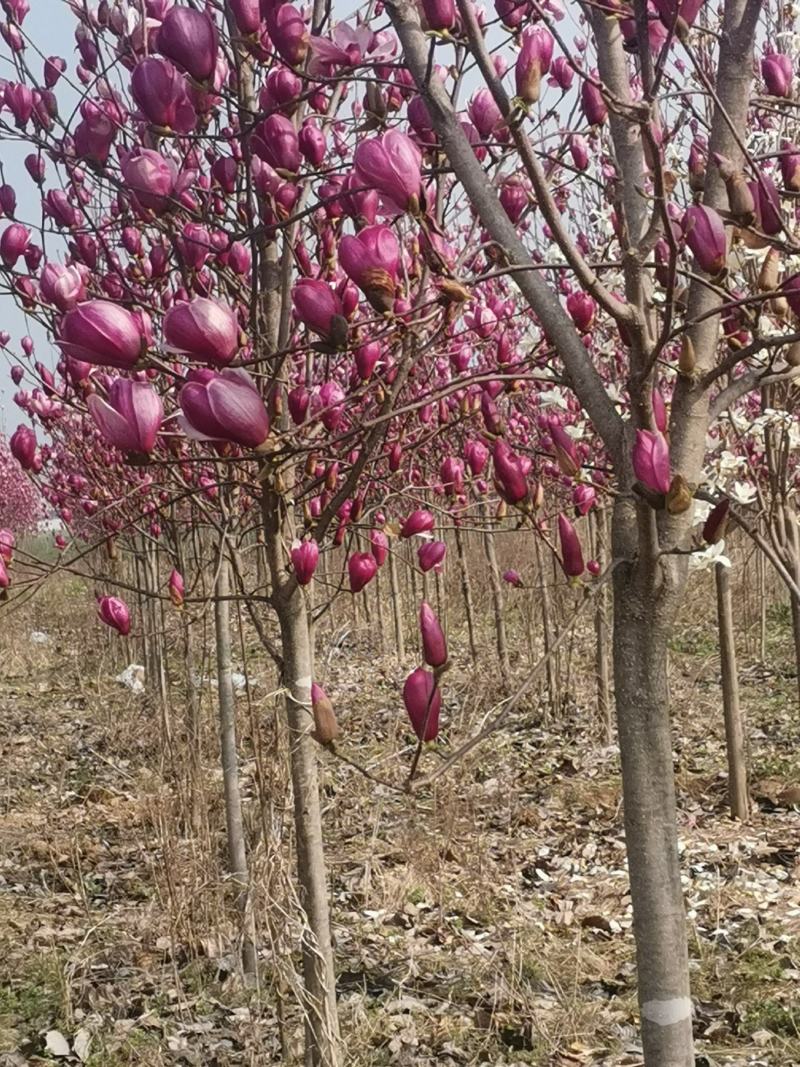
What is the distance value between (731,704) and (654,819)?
3.76 meters

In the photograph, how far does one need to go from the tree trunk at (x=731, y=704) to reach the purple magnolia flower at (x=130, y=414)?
3.99m

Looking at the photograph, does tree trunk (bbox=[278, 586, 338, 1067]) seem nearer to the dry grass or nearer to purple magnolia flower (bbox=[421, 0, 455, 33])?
the dry grass

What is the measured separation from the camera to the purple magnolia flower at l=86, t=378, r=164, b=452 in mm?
1192

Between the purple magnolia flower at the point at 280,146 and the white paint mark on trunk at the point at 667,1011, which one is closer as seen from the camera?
the white paint mark on trunk at the point at 667,1011

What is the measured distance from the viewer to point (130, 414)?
1.20 m

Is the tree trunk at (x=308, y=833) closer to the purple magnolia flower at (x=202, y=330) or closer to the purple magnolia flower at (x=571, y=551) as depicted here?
the purple magnolia flower at (x=571, y=551)

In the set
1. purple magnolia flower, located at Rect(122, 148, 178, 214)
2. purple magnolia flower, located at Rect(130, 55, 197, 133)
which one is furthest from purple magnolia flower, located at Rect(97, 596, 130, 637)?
purple magnolia flower, located at Rect(130, 55, 197, 133)

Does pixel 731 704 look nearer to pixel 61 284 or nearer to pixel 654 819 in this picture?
pixel 654 819

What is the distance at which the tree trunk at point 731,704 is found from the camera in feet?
15.9

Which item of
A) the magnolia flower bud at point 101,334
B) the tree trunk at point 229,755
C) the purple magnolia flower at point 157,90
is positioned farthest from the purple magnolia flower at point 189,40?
the tree trunk at point 229,755

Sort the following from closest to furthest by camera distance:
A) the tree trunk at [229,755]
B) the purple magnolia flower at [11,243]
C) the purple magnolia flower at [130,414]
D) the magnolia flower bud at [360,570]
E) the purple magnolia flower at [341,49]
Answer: the purple magnolia flower at [130,414]
the purple magnolia flower at [341,49]
the magnolia flower bud at [360,570]
the purple magnolia flower at [11,243]
the tree trunk at [229,755]

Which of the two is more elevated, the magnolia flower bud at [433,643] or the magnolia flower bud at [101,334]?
the magnolia flower bud at [101,334]

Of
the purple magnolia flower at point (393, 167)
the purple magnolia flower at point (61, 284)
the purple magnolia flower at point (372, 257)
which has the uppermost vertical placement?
the purple magnolia flower at point (61, 284)

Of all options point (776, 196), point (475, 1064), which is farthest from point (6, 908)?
point (776, 196)
